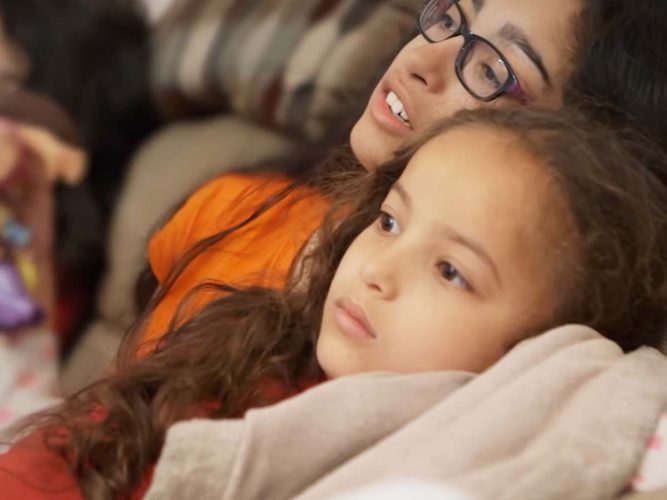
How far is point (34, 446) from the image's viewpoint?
0.91 meters

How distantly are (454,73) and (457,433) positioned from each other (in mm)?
469

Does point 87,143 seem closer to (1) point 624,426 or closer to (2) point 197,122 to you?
(2) point 197,122

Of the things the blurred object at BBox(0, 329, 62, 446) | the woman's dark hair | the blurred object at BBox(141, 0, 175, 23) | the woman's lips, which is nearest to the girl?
the woman's dark hair

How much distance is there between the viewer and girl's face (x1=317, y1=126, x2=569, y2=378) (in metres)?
0.79

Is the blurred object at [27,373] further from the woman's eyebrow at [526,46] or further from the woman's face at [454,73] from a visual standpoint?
the woman's eyebrow at [526,46]

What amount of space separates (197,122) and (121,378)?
1.07 meters

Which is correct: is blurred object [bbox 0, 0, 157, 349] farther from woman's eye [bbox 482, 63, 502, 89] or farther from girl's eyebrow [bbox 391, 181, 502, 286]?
girl's eyebrow [bbox 391, 181, 502, 286]

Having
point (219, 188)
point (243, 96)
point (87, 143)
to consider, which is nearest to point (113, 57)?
point (87, 143)

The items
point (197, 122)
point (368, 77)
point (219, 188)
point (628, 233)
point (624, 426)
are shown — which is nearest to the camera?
point (624, 426)

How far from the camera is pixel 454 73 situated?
41.5 inches

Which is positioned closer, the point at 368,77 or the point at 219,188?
the point at 219,188

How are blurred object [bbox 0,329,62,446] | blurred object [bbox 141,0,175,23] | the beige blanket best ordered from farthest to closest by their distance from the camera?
blurred object [bbox 141,0,175,23], blurred object [bbox 0,329,62,446], the beige blanket

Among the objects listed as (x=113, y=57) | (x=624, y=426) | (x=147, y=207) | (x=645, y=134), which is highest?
(x=645, y=134)

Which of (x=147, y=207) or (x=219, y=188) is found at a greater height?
(x=219, y=188)
